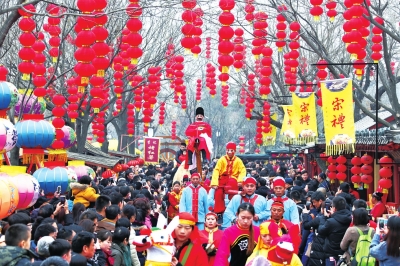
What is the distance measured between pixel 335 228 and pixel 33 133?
7.10 metres

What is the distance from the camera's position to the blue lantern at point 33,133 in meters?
15.6

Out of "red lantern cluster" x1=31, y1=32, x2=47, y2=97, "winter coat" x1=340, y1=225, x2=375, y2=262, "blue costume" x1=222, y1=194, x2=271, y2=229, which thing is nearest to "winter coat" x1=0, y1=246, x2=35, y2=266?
"winter coat" x1=340, y1=225, x2=375, y2=262

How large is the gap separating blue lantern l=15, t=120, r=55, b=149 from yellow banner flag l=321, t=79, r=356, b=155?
5.93 meters

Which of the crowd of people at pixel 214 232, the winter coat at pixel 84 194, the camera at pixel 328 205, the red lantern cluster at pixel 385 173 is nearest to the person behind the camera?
the crowd of people at pixel 214 232

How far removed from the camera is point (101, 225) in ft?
34.2

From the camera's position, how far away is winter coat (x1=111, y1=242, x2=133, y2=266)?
8729 millimetres

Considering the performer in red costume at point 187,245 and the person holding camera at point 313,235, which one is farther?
Result: the person holding camera at point 313,235

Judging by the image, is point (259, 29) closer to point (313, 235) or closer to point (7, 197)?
point (313, 235)

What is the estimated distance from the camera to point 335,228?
1122 cm

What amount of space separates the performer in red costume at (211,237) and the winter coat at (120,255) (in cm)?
155

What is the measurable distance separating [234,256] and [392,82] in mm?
10248

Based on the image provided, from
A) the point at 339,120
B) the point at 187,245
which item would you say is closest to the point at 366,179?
the point at 339,120

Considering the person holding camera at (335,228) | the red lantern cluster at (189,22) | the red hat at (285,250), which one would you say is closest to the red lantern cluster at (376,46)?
the red lantern cluster at (189,22)

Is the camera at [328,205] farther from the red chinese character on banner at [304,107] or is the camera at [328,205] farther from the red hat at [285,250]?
the red chinese character on banner at [304,107]
